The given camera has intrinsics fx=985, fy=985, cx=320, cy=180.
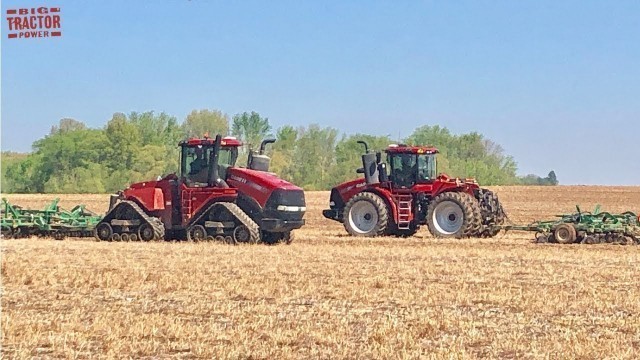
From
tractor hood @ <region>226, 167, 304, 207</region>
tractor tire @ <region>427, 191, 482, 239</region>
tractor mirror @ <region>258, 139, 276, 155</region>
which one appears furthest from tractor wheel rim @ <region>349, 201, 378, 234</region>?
tractor mirror @ <region>258, 139, 276, 155</region>

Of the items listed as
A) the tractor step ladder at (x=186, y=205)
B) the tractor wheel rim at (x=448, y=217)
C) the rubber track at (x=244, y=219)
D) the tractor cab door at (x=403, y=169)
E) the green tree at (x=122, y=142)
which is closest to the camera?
the rubber track at (x=244, y=219)

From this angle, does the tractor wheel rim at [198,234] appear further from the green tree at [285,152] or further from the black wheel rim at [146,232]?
the green tree at [285,152]

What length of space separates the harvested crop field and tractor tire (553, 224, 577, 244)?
1802mm

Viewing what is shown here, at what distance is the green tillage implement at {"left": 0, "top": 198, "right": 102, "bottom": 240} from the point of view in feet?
73.8

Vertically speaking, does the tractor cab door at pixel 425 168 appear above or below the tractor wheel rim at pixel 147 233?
A: above

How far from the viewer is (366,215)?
24391 millimetres

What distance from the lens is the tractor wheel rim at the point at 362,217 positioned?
24.2 meters

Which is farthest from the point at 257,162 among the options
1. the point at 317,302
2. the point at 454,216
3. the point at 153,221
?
the point at 317,302

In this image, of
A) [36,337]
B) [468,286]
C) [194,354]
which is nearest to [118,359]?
[194,354]

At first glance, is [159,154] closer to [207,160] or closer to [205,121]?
[205,121]

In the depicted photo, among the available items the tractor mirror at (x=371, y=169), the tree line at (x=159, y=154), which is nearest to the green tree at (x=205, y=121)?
the tree line at (x=159, y=154)

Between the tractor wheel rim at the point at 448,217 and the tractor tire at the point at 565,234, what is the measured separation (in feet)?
7.41

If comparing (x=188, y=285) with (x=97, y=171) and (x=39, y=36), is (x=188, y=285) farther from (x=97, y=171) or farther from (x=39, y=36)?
(x=97, y=171)

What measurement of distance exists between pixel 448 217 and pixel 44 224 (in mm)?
9345
